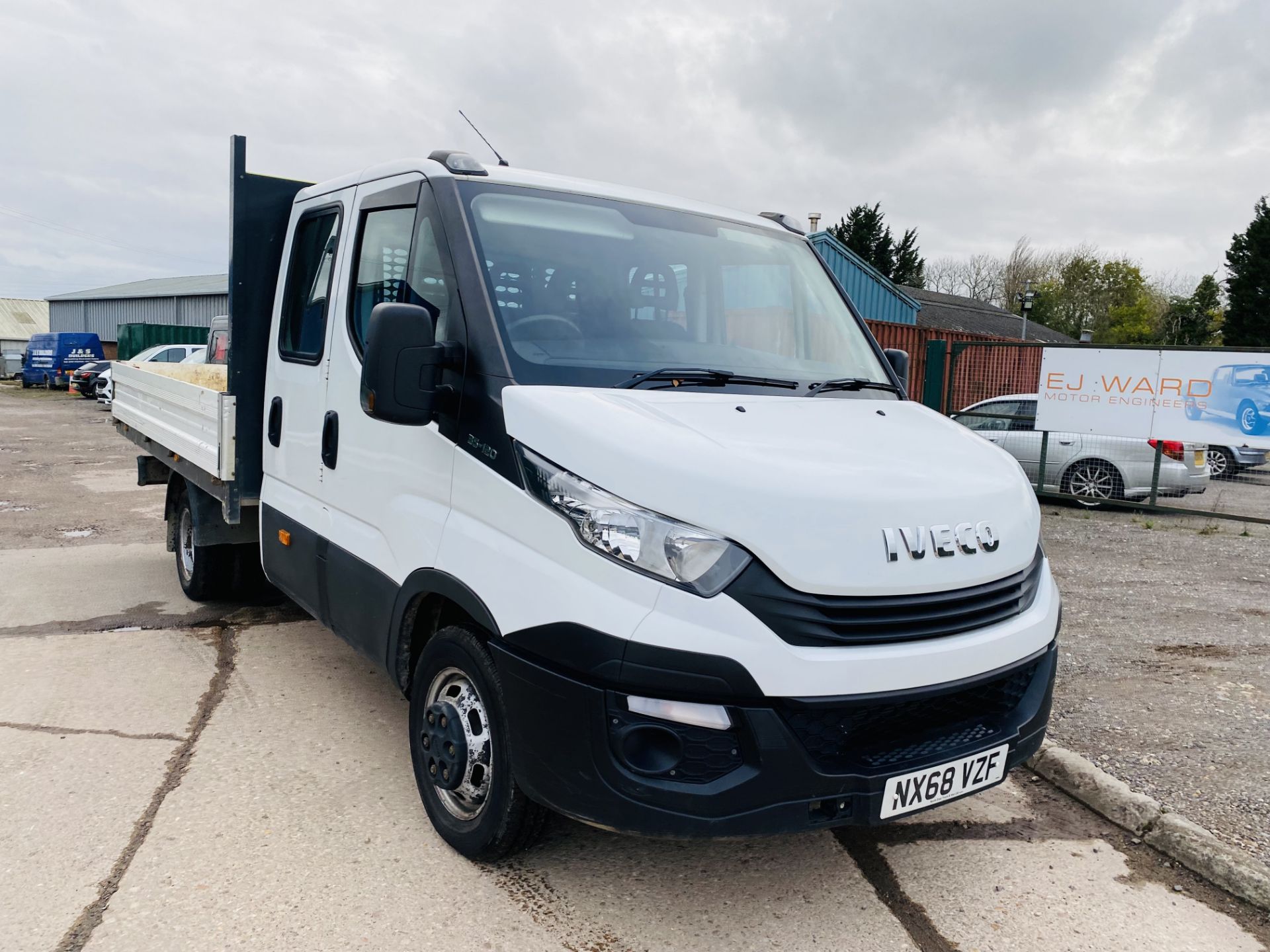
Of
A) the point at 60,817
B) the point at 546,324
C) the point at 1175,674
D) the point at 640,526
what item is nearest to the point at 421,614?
the point at 546,324

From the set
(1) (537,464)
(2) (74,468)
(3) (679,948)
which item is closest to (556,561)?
(1) (537,464)

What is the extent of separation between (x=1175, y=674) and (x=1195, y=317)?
5104 cm

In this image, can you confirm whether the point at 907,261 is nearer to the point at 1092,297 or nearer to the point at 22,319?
the point at 1092,297

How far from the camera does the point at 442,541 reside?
122 inches

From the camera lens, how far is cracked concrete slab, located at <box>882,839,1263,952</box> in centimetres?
290

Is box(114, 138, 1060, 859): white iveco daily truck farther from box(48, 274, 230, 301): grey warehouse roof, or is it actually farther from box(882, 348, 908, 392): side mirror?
box(48, 274, 230, 301): grey warehouse roof

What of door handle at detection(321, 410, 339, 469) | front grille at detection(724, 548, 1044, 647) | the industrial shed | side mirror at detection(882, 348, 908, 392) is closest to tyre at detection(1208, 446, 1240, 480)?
side mirror at detection(882, 348, 908, 392)

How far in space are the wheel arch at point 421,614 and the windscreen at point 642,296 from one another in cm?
72

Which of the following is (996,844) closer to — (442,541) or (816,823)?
(816,823)

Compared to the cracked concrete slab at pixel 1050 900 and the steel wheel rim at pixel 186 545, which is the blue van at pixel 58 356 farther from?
the cracked concrete slab at pixel 1050 900

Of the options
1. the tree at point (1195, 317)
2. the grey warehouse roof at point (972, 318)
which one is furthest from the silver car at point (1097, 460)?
the tree at point (1195, 317)

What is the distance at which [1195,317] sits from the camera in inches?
1906

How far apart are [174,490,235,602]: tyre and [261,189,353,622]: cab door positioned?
1463 mm

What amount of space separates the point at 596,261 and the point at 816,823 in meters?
2.02
